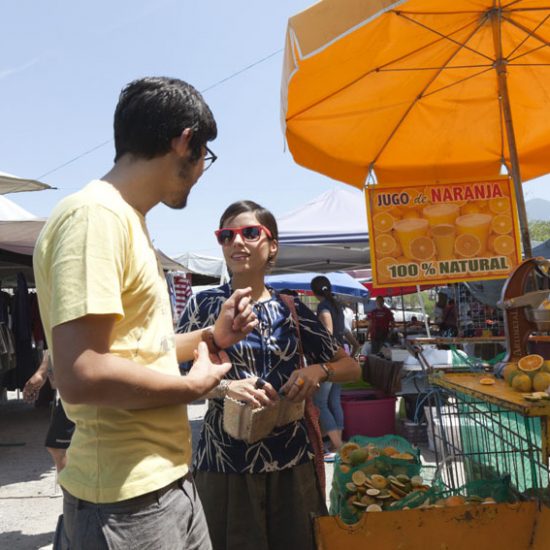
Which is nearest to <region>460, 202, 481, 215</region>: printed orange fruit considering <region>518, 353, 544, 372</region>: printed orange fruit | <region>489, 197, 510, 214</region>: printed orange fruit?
<region>489, 197, 510, 214</region>: printed orange fruit

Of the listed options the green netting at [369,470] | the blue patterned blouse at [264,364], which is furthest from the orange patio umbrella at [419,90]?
the green netting at [369,470]

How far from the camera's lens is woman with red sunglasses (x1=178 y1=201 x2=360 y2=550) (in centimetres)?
230

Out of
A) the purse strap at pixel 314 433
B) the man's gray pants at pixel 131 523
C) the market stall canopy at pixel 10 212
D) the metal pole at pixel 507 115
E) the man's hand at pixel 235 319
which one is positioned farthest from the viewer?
the market stall canopy at pixel 10 212

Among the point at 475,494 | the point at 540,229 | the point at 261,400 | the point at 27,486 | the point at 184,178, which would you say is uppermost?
the point at 540,229

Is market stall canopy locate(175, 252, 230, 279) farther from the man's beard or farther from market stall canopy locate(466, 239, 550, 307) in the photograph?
the man's beard

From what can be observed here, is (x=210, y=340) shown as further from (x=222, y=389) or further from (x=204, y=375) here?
(x=204, y=375)

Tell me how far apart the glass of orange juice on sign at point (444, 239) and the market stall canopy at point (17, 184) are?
379 cm

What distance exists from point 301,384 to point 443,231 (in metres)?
2.80

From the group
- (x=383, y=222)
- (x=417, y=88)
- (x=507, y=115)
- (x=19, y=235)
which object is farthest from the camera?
(x=19, y=235)

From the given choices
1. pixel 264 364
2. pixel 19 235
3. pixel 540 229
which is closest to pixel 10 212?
pixel 19 235

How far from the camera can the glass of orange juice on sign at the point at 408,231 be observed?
466 centimetres

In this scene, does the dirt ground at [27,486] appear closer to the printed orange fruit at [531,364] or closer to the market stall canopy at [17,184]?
the market stall canopy at [17,184]

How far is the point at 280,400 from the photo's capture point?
2.25m

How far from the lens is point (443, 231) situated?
464 cm
